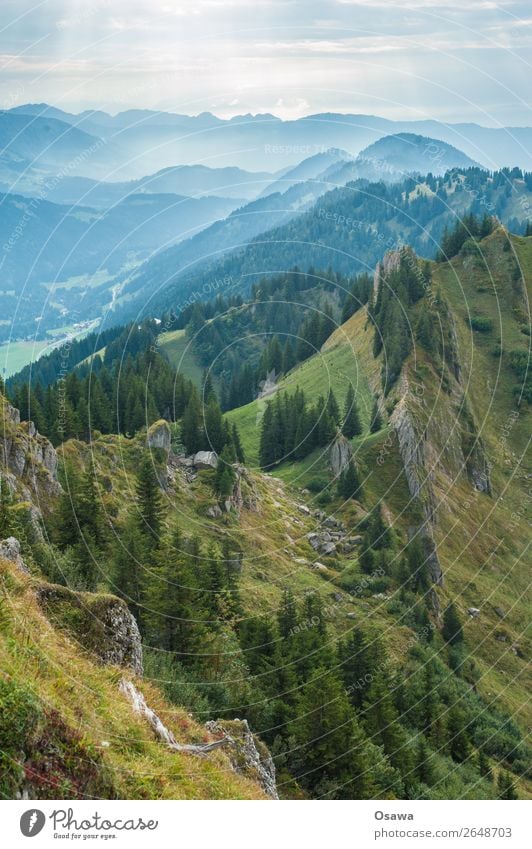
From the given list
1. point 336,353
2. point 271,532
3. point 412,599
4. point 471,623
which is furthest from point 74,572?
point 336,353

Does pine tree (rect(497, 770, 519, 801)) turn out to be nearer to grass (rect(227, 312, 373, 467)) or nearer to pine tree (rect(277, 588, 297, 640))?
pine tree (rect(277, 588, 297, 640))

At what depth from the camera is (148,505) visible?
79.1m

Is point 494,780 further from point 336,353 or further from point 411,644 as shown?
point 336,353

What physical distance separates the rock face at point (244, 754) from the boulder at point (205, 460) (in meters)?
65.2

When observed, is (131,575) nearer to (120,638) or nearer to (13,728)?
(120,638)

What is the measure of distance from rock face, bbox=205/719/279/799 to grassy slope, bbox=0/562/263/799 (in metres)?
2.49

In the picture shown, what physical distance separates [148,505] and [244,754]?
48.1m

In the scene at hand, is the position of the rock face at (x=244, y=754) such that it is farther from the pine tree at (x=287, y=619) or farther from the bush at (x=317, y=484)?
the bush at (x=317, y=484)

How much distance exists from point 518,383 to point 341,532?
84436mm

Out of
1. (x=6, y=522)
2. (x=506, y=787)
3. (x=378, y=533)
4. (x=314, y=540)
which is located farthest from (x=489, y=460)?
(x=6, y=522)

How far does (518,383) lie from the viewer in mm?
177000

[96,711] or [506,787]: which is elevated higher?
[96,711]

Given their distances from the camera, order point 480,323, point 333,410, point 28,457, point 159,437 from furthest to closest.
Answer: point 480,323, point 333,410, point 159,437, point 28,457

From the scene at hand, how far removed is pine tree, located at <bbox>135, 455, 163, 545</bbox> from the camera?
76.9 m
